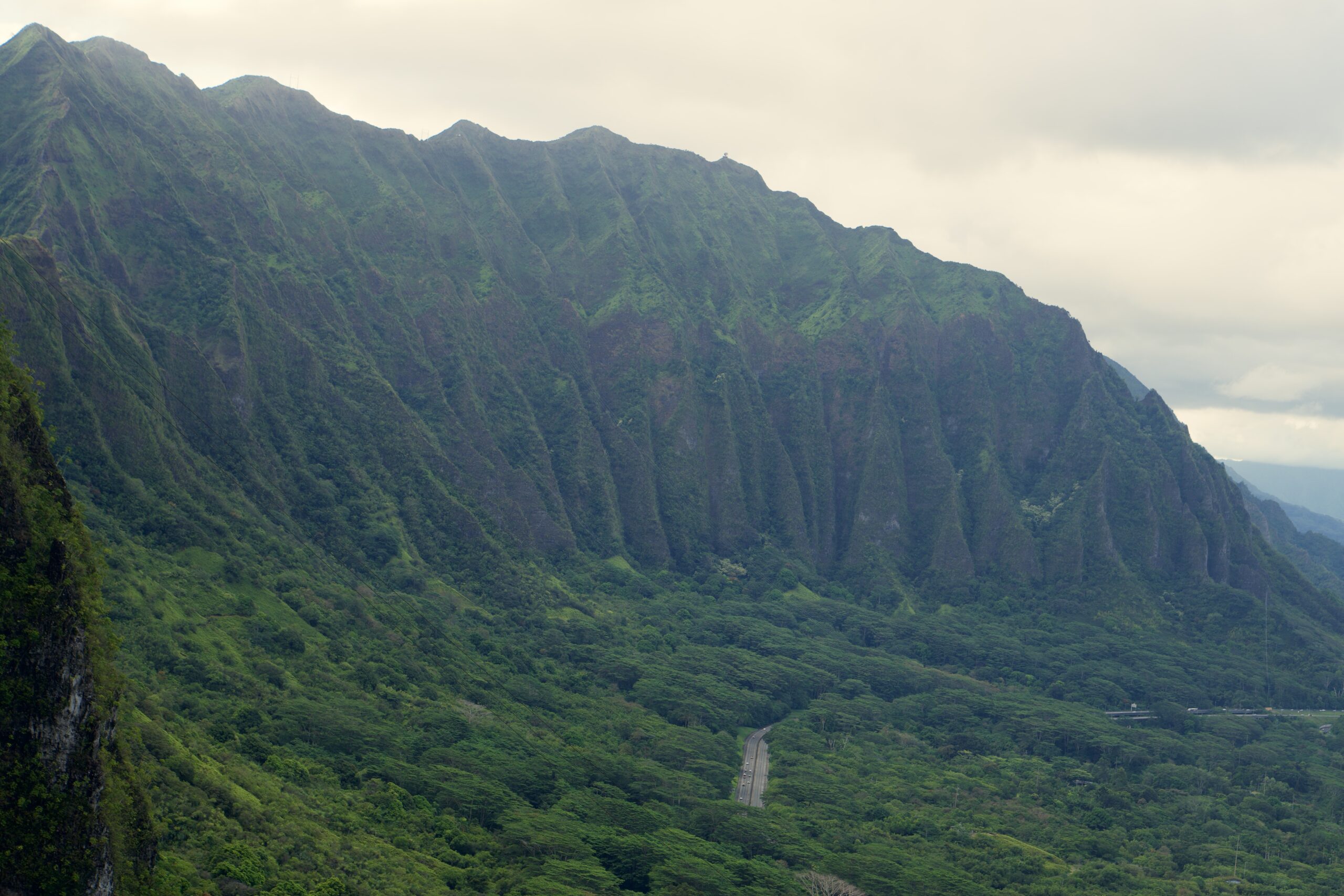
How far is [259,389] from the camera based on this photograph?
11175 cm

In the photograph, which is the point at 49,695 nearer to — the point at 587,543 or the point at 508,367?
the point at 587,543

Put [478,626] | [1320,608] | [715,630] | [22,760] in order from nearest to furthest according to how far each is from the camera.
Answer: [22,760]
[478,626]
[715,630]
[1320,608]

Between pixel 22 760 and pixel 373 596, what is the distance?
63364 millimetres

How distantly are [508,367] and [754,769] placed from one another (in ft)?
261

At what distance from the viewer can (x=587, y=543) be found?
145625 mm

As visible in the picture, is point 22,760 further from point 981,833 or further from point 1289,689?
point 1289,689

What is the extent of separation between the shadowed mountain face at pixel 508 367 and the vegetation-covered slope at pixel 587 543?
0.62 m

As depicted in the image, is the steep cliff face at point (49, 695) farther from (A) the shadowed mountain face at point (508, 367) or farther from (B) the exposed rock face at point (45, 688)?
(A) the shadowed mountain face at point (508, 367)

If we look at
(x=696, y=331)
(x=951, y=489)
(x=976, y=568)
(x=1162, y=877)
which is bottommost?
(x=1162, y=877)

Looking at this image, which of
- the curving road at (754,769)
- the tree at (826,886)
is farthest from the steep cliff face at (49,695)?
the curving road at (754,769)

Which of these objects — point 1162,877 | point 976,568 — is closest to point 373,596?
point 1162,877

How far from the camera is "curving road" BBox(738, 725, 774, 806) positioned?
8789 centimetres

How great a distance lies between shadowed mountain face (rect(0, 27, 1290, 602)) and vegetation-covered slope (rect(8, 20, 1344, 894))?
2.02 feet

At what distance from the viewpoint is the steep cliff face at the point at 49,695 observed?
3603 centimetres
